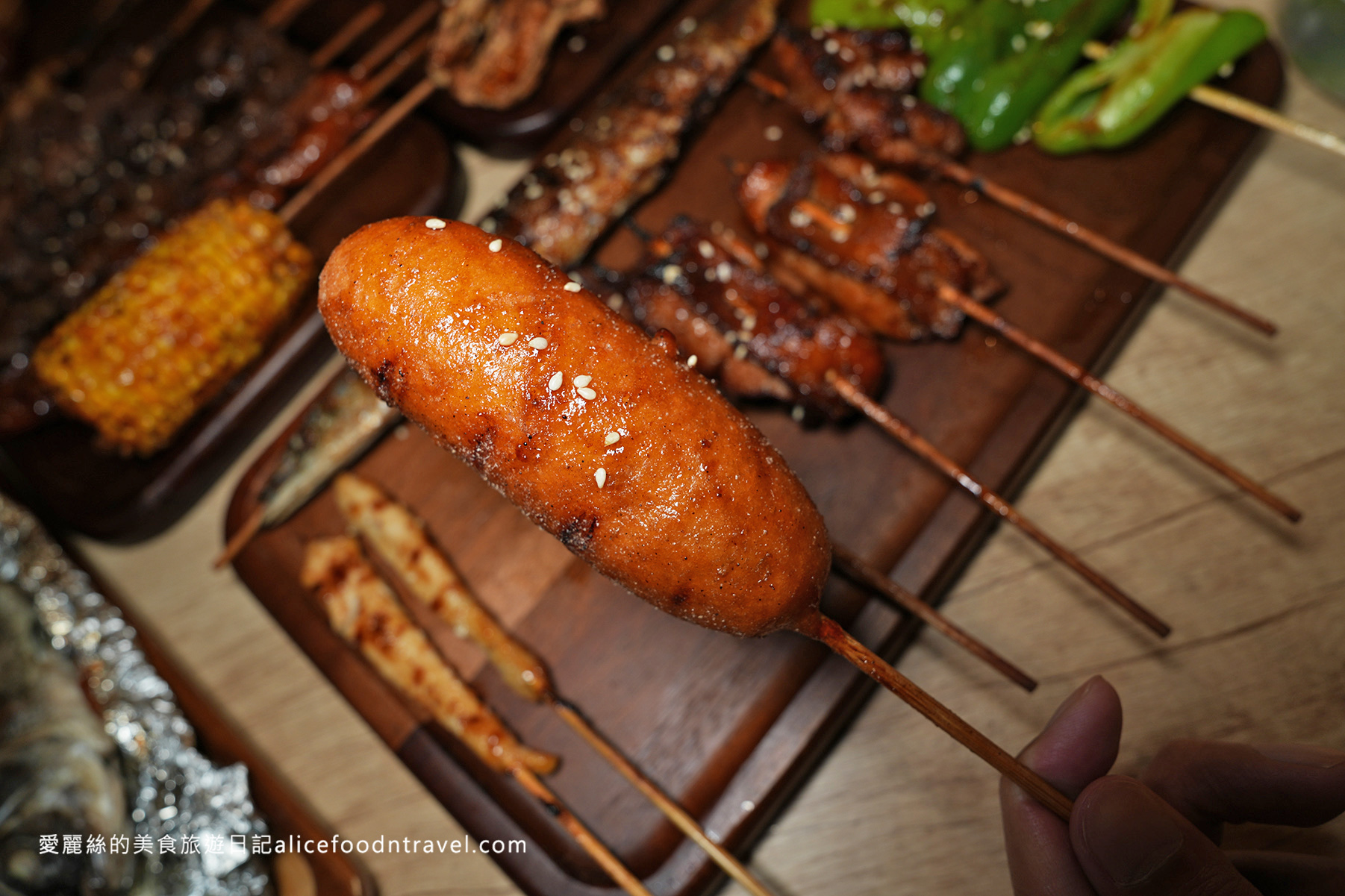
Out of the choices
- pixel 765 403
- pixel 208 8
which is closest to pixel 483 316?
pixel 765 403

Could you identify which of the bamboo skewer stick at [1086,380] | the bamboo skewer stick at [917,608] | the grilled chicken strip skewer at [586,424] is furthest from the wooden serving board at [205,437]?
the bamboo skewer stick at [917,608]

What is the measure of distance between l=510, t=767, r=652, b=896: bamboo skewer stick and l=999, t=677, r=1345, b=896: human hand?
113 cm

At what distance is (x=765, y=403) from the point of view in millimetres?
3176

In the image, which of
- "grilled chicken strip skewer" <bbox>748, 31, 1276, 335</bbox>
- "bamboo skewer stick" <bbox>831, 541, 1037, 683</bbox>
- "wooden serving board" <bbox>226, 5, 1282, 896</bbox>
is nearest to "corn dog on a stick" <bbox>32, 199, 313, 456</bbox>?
"wooden serving board" <bbox>226, 5, 1282, 896</bbox>

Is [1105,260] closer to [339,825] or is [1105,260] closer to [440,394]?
[440,394]

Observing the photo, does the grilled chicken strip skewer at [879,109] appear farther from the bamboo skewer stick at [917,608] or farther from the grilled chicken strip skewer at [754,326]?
the bamboo skewer stick at [917,608]

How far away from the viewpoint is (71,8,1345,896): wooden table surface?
106 inches

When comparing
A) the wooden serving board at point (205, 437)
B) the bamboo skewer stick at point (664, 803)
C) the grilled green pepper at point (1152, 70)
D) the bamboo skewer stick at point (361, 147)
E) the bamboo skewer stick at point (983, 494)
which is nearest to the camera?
the bamboo skewer stick at point (664, 803)

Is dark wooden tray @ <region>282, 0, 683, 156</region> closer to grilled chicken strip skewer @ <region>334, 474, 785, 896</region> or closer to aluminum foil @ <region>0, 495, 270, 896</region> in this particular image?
grilled chicken strip skewer @ <region>334, 474, 785, 896</region>

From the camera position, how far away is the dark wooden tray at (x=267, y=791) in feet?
9.49

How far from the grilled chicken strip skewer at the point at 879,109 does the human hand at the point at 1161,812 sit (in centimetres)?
174

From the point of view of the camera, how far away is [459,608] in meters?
2.98

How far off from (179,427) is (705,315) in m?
2.44

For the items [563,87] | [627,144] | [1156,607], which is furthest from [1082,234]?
[563,87]
